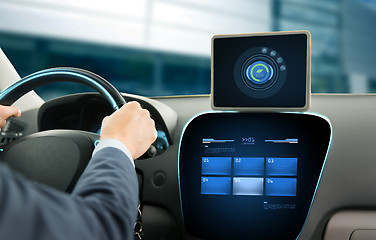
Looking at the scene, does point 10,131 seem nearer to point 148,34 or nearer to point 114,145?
point 114,145

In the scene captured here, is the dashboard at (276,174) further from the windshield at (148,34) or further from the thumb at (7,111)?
the windshield at (148,34)

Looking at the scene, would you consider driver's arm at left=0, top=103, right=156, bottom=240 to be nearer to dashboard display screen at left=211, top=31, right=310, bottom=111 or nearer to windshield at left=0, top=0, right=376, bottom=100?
dashboard display screen at left=211, top=31, right=310, bottom=111

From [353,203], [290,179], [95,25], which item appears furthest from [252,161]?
[95,25]

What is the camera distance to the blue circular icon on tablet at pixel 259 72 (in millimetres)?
1198

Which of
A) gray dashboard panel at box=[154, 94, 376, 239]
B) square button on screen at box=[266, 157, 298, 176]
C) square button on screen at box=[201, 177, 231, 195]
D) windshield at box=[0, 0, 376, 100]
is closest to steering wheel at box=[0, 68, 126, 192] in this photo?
square button on screen at box=[201, 177, 231, 195]

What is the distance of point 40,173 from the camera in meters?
0.99

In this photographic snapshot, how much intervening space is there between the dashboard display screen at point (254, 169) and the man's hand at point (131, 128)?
1.50 ft

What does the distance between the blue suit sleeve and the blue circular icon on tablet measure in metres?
0.64

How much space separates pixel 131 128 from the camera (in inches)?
30.1

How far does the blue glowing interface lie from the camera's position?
122 centimetres

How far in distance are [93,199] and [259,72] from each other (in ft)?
2.55

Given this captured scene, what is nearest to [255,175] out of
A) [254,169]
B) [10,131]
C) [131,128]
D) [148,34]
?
[254,169]

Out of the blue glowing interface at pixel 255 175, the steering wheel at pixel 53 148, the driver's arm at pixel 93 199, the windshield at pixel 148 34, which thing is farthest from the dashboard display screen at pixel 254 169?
the windshield at pixel 148 34

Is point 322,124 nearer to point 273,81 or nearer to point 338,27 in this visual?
point 273,81
